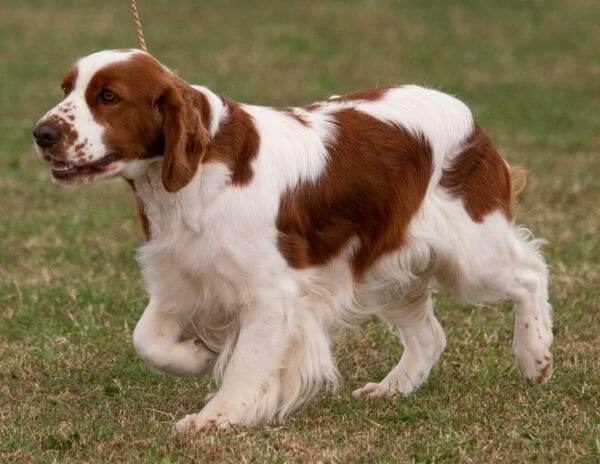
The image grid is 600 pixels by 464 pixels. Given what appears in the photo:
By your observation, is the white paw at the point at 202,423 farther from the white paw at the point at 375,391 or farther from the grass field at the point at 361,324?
the white paw at the point at 375,391

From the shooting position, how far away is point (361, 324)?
6402 mm

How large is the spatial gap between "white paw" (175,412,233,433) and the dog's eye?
3.75 feet

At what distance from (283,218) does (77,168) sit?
75cm

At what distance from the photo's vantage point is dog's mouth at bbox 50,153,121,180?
429 centimetres

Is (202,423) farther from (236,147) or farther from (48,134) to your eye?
(48,134)

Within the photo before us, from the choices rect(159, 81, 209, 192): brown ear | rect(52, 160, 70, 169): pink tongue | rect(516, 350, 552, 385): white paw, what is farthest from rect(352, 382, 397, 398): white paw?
rect(52, 160, 70, 169): pink tongue

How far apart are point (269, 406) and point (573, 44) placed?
12.7m

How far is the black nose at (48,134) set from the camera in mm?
4207

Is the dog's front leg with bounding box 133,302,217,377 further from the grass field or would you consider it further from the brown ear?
the brown ear

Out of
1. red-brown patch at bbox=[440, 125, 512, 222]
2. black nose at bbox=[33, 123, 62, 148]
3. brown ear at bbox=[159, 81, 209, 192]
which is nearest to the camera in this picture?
black nose at bbox=[33, 123, 62, 148]

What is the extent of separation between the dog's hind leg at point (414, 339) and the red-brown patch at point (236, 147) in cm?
114

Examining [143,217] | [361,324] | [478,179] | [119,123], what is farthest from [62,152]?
[361,324]

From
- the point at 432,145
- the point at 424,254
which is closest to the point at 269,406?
the point at 424,254

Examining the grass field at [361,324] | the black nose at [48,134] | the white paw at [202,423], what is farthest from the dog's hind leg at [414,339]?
the black nose at [48,134]
